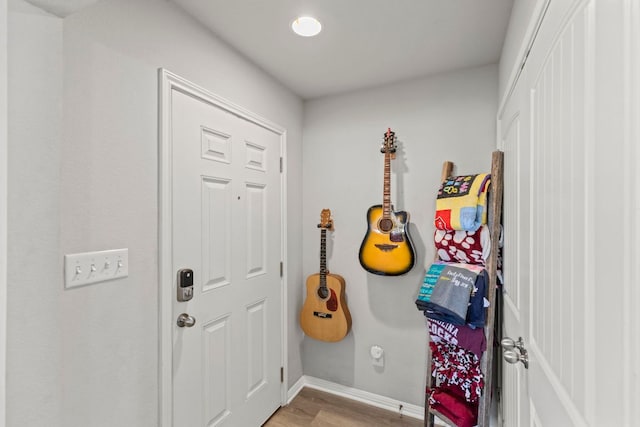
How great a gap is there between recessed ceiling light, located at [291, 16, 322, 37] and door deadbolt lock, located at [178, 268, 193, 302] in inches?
53.0

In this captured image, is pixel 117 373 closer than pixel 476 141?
Yes

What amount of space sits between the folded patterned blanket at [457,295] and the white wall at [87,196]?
1357 millimetres

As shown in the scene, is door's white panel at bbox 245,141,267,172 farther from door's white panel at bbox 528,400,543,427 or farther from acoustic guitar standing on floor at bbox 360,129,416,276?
door's white panel at bbox 528,400,543,427

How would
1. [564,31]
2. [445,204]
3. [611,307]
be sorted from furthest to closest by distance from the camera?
1. [445,204]
2. [564,31]
3. [611,307]

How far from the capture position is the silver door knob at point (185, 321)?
4.49 ft

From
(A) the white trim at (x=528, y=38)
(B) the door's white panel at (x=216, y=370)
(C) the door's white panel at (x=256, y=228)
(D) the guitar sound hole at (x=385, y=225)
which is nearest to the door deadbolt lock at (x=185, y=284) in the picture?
(B) the door's white panel at (x=216, y=370)

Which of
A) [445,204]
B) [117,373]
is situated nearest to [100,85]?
[117,373]

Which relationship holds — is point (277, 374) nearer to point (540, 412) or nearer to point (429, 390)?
point (429, 390)

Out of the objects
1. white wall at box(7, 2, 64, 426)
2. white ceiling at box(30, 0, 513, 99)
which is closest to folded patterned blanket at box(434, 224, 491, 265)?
white ceiling at box(30, 0, 513, 99)

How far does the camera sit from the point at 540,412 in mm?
816

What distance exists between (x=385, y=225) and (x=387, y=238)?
0.29ft

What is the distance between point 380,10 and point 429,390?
2.07 meters

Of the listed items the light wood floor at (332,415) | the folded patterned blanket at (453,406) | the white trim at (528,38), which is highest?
the white trim at (528,38)

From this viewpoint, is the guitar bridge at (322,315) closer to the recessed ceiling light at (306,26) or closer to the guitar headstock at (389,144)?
the guitar headstock at (389,144)
